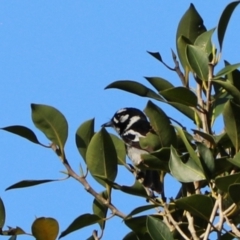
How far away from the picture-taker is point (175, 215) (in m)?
3.05

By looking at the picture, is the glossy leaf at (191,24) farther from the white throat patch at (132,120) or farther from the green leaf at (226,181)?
the white throat patch at (132,120)

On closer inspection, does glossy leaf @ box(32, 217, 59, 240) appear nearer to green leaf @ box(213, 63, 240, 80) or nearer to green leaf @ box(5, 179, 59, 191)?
green leaf @ box(5, 179, 59, 191)

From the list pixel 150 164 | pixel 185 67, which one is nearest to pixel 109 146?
pixel 150 164

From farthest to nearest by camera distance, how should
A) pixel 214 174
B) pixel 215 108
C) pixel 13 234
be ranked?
pixel 215 108
pixel 13 234
pixel 214 174

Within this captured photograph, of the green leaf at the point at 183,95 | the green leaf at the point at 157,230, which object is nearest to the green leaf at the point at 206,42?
the green leaf at the point at 183,95

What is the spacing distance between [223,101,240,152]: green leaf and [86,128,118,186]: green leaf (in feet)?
1.49

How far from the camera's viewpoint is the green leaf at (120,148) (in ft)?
11.4

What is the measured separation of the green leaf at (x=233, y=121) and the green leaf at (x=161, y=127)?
265mm

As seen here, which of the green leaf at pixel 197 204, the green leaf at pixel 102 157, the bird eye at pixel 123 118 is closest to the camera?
the green leaf at pixel 197 204

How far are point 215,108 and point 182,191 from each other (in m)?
0.38

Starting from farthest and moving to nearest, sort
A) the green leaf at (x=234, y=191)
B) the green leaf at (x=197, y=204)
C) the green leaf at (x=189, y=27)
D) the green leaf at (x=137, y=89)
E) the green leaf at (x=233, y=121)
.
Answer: the green leaf at (x=189, y=27), the green leaf at (x=137, y=89), the green leaf at (x=233, y=121), the green leaf at (x=197, y=204), the green leaf at (x=234, y=191)

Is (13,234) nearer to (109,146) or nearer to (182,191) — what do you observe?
(109,146)

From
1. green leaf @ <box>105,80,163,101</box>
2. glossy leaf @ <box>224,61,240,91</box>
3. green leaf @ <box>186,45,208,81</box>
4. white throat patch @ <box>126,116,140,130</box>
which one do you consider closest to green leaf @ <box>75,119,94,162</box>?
green leaf @ <box>105,80,163,101</box>

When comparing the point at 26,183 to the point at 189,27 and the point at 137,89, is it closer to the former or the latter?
the point at 137,89
